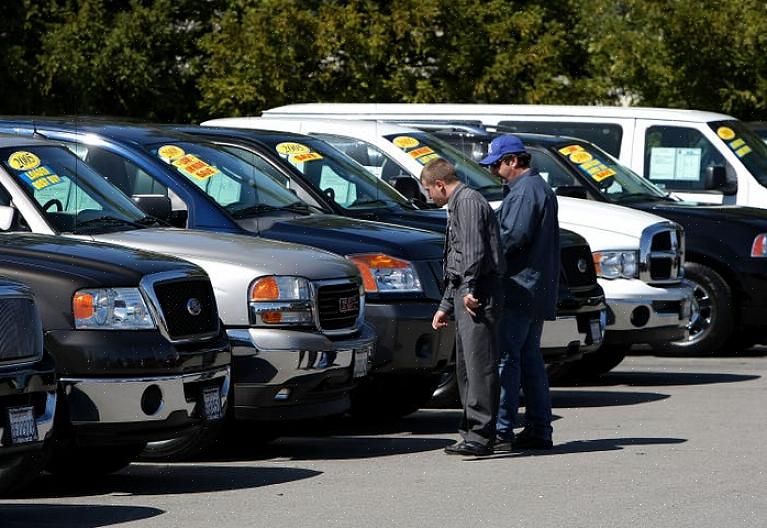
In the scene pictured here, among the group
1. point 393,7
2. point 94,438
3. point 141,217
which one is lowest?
point 94,438

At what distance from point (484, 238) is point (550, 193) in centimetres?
68

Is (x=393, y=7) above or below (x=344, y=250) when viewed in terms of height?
above

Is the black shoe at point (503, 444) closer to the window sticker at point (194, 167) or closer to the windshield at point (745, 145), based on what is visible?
the window sticker at point (194, 167)

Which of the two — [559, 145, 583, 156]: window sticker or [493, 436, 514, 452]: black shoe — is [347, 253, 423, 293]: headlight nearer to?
[493, 436, 514, 452]: black shoe

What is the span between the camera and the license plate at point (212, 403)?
8570 mm

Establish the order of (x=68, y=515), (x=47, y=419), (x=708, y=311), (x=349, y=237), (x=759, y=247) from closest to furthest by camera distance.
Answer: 1. (x=47, y=419)
2. (x=68, y=515)
3. (x=349, y=237)
4. (x=759, y=247)
5. (x=708, y=311)

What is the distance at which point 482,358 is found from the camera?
9664mm

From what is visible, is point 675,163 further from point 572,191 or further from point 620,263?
point 620,263

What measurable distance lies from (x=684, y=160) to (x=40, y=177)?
8998 mm

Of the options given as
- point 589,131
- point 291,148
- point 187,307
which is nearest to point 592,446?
point 187,307

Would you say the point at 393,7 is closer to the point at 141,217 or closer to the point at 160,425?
the point at 141,217

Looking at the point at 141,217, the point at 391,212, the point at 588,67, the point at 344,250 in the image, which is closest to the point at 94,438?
the point at 141,217

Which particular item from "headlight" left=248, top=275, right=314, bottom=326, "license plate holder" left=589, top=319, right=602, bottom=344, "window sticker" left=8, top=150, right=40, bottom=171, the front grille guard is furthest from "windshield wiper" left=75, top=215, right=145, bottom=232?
"license plate holder" left=589, top=319, right=602, bottom=344

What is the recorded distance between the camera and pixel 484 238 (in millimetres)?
9602
